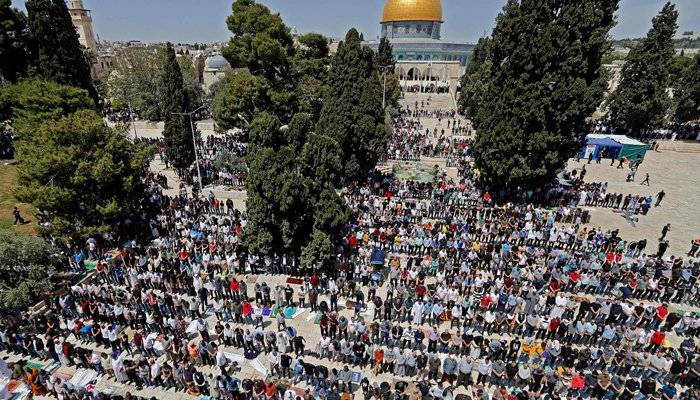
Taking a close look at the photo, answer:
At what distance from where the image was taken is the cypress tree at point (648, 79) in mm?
32781

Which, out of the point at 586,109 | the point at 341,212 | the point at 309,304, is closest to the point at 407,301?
the point at 309,304

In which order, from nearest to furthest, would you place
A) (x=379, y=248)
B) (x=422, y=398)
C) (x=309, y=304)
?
(x=422, y=398), (x=309, y=304), (x=379, y=248)

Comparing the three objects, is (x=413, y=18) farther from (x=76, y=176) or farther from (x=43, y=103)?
(x=76, y=176)

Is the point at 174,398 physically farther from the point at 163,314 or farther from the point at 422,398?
the point at 422,398

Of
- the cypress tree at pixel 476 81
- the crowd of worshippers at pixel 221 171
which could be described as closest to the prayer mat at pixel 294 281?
the crowd of worshippers at pixel 221 171

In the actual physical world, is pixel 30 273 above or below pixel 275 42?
below

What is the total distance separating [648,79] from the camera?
111ft

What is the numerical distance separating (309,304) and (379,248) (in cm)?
437

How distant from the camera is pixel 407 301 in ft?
40.7

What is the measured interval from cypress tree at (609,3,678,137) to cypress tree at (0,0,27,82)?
163 feet

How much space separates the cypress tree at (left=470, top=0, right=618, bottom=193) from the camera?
18984mm

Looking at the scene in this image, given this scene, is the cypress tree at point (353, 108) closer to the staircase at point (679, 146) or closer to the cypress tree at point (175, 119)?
the cypress tree at point (175, 119)

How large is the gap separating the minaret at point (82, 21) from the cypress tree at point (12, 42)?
56.2 meters

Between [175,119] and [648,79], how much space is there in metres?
39.1
